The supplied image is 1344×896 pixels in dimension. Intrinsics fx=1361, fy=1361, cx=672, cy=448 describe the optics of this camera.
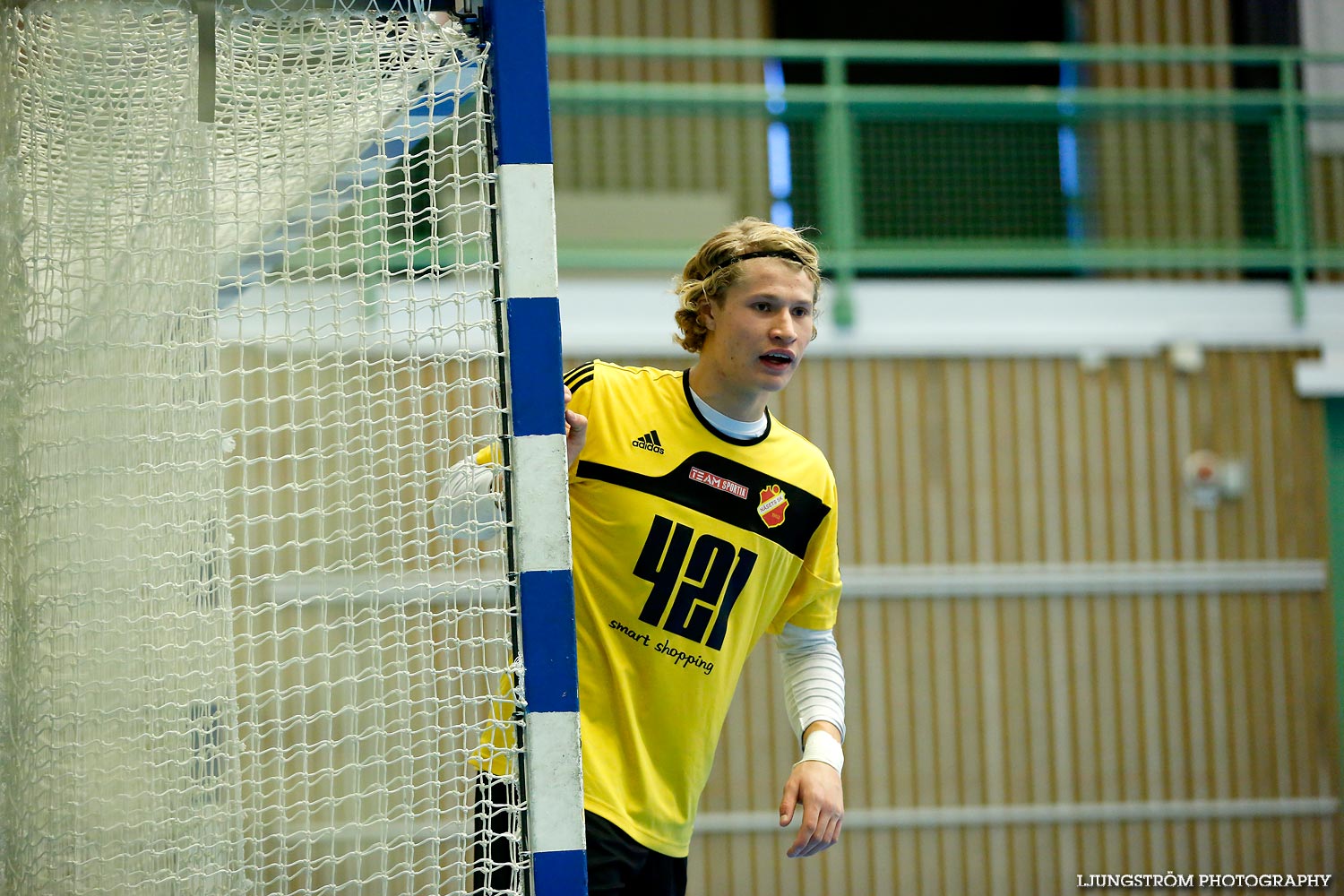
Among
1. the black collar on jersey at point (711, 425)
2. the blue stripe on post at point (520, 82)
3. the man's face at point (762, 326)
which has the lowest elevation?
the black collar on jersey at point (711, 425)

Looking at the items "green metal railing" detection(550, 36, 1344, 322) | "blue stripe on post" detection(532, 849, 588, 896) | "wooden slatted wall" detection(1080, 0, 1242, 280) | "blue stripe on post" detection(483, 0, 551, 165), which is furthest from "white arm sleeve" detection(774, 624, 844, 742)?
"wooden slatted wall" detection(1080, 0, 1242, 280)

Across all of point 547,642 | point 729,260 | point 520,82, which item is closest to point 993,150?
point 729,260

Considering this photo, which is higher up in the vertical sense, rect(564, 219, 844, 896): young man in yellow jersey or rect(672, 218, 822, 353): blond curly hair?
rect(672, 218, 822, 353): blond curly hair

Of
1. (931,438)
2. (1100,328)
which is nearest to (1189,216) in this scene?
(1100,328)

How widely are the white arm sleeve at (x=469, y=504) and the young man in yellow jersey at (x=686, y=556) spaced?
35cm

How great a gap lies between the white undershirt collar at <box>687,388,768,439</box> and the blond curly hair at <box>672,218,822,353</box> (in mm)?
152

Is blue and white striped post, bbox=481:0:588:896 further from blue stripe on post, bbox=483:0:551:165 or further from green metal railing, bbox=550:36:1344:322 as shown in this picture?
green metal railing, bbox=550:36:1344:322

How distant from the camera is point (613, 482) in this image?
106 inches

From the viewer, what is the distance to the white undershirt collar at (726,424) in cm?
279

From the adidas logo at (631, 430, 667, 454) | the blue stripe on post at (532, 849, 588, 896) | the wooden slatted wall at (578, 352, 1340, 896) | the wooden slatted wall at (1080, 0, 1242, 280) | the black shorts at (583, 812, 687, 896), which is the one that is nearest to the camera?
the blue stripe on post at (532, 849, 588, 896)

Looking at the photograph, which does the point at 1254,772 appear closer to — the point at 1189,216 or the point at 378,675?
the point at 1189,216

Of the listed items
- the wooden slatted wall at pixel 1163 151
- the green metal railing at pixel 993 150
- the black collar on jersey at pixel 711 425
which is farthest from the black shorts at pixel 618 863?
the wooden slatted wall at pixel 1163 151

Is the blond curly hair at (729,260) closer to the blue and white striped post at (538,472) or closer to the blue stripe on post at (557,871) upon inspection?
the blue and white striped post at (538,472)

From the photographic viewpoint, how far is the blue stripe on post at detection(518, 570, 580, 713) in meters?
2.16
